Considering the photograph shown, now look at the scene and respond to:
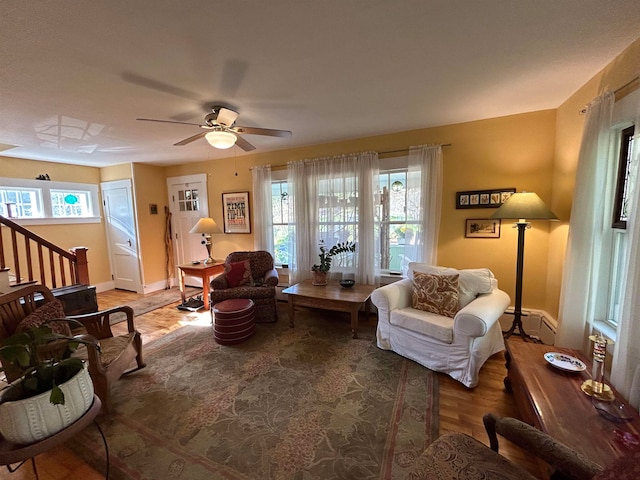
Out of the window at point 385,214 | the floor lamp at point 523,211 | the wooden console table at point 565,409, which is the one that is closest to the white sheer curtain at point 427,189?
the window at point 385,214

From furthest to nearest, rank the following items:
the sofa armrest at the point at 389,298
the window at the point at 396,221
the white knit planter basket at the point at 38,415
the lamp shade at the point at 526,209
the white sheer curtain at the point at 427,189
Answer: the window at the point at 396,221 < the white sheer curtain at the point at 427,189 < the sofa armrest at the point at 389,298 < the lamp shade at the point at 526,209 < the white knit planter basket at the point at 38,415

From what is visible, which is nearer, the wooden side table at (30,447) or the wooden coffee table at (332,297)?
the wooden side table at (30,447)

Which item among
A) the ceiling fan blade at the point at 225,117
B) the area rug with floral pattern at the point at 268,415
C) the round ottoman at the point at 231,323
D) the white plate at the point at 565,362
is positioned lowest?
the area rug with floral pattern at the point at 268,415

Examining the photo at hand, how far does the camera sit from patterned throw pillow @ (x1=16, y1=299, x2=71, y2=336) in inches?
70.6

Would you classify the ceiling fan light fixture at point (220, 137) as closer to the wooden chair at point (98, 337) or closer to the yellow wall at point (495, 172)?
the wooden chair at point (98, 337)

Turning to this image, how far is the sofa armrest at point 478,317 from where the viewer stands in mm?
2045

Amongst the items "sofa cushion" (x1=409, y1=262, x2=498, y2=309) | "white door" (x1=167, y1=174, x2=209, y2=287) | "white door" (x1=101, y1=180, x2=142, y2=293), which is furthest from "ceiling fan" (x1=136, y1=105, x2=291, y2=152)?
"white door" (x1=101, y1=180, x2=142, y2=293)

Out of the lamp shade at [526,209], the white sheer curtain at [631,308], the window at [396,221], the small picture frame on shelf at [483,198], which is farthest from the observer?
the window at [396,221]

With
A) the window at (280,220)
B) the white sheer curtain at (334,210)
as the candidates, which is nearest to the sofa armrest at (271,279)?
the white sheer curtain at (334,210)

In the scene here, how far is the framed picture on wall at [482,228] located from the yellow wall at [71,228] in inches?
249

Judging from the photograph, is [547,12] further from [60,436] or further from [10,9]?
[60,436]

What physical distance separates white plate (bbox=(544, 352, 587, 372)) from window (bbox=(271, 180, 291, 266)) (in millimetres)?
3321

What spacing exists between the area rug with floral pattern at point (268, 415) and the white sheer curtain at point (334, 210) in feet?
4.09

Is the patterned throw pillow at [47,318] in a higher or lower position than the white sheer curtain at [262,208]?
lower
